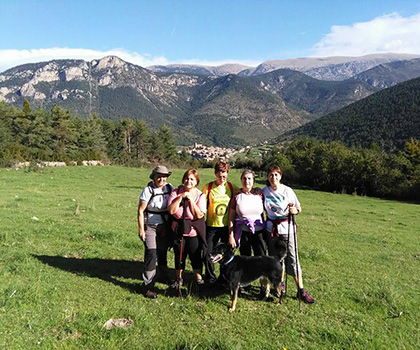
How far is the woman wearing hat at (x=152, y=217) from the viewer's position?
5.37 m

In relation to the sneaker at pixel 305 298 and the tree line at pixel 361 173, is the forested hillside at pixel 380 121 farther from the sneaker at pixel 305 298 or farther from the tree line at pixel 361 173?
the sneaker at pixel 305 298

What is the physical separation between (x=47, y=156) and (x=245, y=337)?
48094 mm

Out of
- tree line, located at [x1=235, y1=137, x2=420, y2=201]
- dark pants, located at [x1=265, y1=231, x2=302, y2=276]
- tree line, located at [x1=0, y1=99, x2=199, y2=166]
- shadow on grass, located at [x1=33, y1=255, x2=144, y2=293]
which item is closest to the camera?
dark pants, located at [x1=265, y1=231, x2=302, y2=276]

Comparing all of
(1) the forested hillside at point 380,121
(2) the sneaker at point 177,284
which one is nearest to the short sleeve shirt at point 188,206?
(2) the sneaker at point 177,284

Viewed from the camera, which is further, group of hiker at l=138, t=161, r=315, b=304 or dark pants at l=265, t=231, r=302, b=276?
dark pants at l=265, t=231, r=302, b=276

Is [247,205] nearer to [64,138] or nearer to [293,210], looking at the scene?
[293,210]

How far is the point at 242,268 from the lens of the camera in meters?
5.12

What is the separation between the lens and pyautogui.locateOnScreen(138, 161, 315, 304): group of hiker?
5.39 m

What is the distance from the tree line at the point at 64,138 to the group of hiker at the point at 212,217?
35555 mm

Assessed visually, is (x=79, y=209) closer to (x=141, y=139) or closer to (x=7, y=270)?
(x=7, y=270)

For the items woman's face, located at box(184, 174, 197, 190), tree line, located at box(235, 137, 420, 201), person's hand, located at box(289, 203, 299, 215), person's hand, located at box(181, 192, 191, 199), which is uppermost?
woman's face, located at box(184, 174, 197, 190)

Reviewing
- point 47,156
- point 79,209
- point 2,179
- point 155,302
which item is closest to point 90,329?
point 155,302

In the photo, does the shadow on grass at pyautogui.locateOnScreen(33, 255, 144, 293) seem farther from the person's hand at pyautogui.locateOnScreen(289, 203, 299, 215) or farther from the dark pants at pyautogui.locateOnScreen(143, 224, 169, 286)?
the person's hand at pyautogui.locateOnScreen(289, 203, 299, 215)

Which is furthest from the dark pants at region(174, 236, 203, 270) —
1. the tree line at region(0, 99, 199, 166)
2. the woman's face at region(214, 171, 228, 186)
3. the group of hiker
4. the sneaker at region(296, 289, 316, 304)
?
the tree line at region(0, 99, 199, 166)
